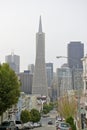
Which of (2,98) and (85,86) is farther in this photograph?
(85,86)

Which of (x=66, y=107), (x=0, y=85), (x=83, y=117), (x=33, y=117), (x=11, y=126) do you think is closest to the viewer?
(x=11, y=126)

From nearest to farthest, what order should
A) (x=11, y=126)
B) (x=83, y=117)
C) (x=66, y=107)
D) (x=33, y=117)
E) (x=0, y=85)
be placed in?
1. (x=11, y=126)
2. (x=0, y=85)
3. (x=83, y=117)
4. (x=66, y=107)
5. (x=33, y=117)

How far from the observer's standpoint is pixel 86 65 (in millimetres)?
64625

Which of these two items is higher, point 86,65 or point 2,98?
point 86,65

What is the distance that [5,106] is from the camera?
52.5 meters

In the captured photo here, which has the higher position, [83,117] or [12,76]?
[12,76]

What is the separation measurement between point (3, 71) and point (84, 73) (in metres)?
17.6

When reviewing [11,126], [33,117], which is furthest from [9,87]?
[33,117]

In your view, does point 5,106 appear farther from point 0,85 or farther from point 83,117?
point 83,117

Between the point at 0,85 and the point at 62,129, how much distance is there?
10326 millimetres

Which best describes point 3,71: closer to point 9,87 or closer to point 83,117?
point 9,87

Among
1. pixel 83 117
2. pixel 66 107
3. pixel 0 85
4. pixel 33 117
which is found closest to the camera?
pixel 0 85

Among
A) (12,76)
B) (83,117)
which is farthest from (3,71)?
(83,117)

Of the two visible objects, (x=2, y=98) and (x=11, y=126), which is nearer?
(x=11, y=126)
